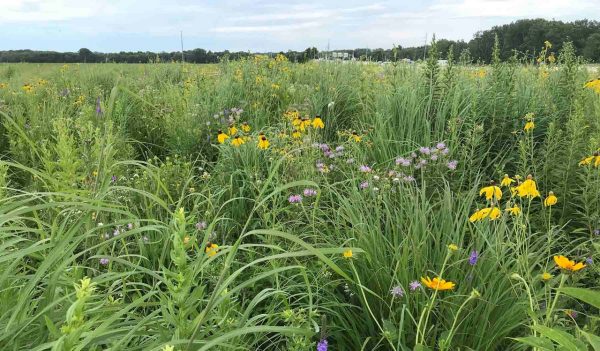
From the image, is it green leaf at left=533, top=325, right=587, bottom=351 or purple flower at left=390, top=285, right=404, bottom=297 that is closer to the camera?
green leaf at left=533, top=325, right=587, bottom=351

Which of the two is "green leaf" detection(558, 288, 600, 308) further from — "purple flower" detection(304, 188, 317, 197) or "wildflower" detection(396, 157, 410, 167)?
"wildflower" detection(396, 157, 410, 167)

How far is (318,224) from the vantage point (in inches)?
85.9

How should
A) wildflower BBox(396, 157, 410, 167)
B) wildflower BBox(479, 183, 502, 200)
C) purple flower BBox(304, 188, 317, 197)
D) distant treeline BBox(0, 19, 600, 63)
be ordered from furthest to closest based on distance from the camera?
distant treeline BBox(0, 19, 600, 63) → wildflower BBox(396, 157, 410, 167) → purple flower BBox(304, 188, 317, 197) → wildflower BBox(479, 183, 502, 200)

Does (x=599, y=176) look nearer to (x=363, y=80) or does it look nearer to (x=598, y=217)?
(x=598, y=217)

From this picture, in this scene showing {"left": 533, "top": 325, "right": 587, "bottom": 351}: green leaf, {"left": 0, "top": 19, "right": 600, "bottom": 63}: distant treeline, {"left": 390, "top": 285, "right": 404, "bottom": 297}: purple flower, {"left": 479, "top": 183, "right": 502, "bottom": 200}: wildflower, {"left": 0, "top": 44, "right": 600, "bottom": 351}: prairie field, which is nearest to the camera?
{"left": 533, "top": 325, "right": 587, "bottom": 351}: green leaf

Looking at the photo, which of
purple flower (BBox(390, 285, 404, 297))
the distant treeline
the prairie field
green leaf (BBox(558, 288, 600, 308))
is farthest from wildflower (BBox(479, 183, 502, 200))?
the distant treeline

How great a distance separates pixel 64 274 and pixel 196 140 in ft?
7.73

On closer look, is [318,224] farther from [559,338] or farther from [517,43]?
[517,43]

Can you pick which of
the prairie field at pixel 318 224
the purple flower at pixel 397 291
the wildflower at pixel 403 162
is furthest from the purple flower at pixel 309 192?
the purple flower at pixel 397 291

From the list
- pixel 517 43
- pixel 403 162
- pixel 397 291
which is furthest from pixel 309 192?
pixel 517 43

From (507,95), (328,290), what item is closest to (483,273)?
(328,290)

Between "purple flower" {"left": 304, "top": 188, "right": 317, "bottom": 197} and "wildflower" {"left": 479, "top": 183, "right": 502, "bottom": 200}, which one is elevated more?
"wildflower" {"left": 479, "top": 183, "right": 502, "bottom": 200}

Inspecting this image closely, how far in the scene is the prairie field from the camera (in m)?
1.21

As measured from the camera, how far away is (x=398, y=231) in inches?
77.8
